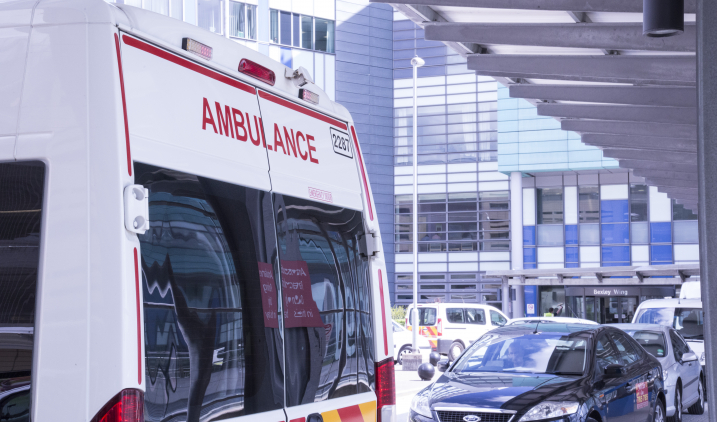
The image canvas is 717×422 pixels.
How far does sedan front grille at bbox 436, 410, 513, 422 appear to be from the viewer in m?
8.27

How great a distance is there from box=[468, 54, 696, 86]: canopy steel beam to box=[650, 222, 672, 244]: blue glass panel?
110ft

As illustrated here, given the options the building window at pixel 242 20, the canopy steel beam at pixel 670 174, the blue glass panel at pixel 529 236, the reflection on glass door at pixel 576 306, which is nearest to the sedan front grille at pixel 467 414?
the canopy steel beam at pixel 670 174

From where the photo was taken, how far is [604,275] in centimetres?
3884

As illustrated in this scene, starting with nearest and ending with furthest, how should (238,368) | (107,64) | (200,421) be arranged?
(107,64) < (200,421) < (238,368)

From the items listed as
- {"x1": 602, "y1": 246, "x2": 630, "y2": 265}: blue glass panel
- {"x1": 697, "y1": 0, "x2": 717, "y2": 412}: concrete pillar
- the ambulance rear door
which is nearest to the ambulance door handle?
the ambulance rear door

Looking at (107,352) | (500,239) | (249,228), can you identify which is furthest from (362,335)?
(500,239)

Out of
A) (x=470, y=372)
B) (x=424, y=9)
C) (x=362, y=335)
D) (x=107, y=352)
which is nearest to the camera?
(x=107, y=352)

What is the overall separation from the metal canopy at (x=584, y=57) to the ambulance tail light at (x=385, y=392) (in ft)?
17.1

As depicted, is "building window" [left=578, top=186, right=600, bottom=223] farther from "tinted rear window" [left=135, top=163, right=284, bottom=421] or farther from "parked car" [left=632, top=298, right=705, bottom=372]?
"tinted rear window" [left=135, top=163, right=284, bottom=421]

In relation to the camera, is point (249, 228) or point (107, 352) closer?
point (107, 352)

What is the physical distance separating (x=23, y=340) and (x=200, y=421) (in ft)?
2.34

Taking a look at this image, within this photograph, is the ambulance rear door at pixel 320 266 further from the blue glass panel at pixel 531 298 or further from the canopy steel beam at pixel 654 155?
the blue glass panel at pixel 531 298

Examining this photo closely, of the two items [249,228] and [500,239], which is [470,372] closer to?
[249,228]

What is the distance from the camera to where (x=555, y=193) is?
1857 inches
